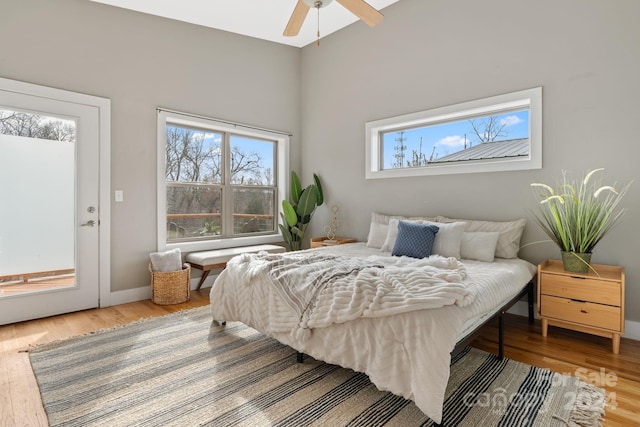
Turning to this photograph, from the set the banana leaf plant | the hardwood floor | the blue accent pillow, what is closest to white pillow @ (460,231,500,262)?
the blue accent pillow

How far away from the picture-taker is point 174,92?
3.79 meters

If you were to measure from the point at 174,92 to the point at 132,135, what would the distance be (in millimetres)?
713

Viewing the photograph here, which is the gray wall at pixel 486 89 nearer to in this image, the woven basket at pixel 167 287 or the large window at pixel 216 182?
the large window at pixel 216 182

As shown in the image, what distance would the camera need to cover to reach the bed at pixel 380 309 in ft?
4.95

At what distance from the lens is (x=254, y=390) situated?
1.84 meters

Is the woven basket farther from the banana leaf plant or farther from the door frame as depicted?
the banana leaf plant

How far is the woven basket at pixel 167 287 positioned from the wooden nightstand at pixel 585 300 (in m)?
3.38

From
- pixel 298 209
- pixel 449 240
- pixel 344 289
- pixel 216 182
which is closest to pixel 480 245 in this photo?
pixel 449 240

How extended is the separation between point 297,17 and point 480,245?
96.8 inches

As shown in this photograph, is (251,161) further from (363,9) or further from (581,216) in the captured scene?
(581,216)

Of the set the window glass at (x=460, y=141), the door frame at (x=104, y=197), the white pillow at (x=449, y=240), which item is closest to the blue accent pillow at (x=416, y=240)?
the white pillow at (x=449, y=240)

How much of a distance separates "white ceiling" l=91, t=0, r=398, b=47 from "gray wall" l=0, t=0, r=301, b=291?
0.42ft

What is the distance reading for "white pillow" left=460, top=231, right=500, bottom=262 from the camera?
289 centimetres

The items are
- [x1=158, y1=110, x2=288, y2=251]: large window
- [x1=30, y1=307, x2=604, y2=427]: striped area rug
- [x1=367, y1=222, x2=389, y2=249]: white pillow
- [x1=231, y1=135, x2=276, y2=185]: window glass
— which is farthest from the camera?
[x1=231, y1=135, x2=276, y2=185]: window glass
